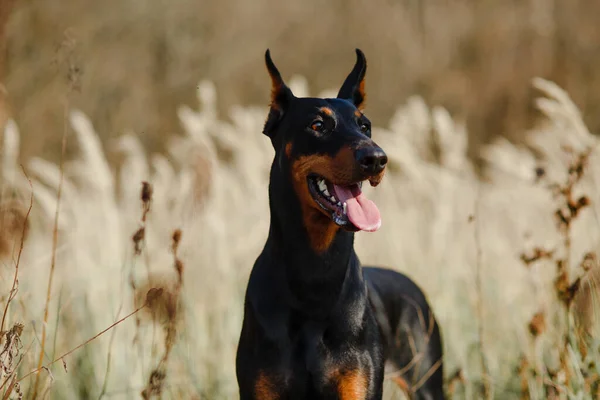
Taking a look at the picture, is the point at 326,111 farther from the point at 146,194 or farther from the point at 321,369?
the point at 321,369

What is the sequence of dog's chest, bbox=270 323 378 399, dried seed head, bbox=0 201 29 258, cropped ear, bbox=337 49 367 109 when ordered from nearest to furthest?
dog's chest, bbox=270 323 378 399 → cropped ear, bbox=337 49 367 109 → dried seed head, bbox=0 201 29 258

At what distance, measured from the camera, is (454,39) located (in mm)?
17016

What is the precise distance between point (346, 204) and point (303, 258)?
1.00 ft

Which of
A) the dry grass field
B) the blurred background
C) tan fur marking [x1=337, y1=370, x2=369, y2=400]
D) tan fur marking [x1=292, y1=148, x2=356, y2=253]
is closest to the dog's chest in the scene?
tan fur marking [x1=337, y1=370, x2=369, y2=400]

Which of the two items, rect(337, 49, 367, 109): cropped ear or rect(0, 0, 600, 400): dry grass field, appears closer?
rect(337, 49, 367, 109): cropped ear

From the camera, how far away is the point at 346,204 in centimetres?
294

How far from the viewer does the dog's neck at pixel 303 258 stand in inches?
121

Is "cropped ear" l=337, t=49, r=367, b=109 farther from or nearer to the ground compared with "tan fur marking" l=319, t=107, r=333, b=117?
farther from the ground

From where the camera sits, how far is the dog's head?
288 cm

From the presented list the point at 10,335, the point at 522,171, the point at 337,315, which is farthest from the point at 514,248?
the point at 10,335

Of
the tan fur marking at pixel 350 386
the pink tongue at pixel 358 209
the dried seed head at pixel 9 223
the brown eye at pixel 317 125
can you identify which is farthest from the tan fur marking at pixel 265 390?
the dried seed head at pixel 9 223

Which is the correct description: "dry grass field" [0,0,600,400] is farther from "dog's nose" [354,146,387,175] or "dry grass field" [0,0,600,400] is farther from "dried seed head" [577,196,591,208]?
"dog's nose" [354,146,387,175]

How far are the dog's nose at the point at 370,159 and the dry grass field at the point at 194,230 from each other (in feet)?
2.78

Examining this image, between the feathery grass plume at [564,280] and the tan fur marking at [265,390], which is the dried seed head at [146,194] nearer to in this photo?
the tan fur marking at [265,390]
